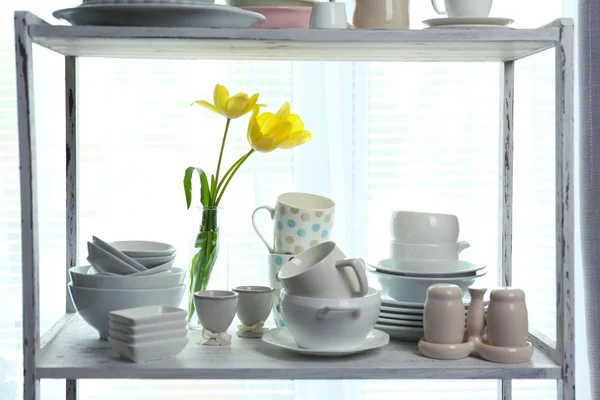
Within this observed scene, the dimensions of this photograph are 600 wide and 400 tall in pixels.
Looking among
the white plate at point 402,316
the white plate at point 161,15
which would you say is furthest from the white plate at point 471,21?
the white plate at point 402,316

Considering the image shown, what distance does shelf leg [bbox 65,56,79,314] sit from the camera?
1.51 m

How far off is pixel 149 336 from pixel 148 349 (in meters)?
0.02

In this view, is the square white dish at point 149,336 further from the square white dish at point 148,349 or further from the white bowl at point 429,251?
the white bowl at point 429,251

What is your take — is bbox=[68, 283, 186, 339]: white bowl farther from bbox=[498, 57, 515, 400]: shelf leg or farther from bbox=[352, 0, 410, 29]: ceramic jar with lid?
bbox=[498, 57, 515, 400]: shelf leg

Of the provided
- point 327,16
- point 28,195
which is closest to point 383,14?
point 327,16

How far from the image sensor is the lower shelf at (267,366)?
3.80 feet

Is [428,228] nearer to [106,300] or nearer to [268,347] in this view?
[268,347]

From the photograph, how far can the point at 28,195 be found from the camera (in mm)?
1135

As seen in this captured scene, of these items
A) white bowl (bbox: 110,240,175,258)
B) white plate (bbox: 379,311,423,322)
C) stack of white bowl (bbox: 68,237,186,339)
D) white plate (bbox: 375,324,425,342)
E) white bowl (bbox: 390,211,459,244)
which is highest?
white bowl (bbox: 390,211,459,244)

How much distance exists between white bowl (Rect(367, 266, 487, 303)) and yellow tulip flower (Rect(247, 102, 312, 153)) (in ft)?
0.94

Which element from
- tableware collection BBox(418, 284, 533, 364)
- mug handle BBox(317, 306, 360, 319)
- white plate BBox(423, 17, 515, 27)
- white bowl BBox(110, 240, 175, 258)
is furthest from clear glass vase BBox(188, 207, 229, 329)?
white plate BBox(423, 17, 515, 27)

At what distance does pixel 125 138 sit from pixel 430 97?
0.89m

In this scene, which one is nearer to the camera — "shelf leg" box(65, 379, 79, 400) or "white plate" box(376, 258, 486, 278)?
"white plate" box(376, 258, 486, 278)

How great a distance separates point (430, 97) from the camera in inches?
89.4
